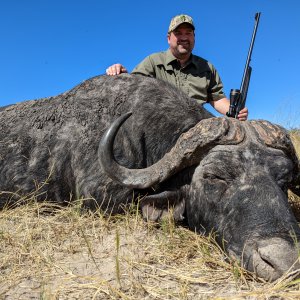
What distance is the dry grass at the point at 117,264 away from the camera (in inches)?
106

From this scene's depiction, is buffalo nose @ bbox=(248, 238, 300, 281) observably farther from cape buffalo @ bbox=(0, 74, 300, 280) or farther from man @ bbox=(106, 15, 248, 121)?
man @ bbox=(106, 15, 248, 121)

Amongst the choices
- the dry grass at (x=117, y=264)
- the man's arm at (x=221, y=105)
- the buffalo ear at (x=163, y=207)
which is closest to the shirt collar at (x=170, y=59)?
the man's arm at (x=221, y=105)

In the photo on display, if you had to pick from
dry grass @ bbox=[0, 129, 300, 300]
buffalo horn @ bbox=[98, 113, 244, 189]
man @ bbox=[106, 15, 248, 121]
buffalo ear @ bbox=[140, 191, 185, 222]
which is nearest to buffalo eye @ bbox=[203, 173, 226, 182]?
buffalo horn @ bbox=[98, 113, 244, 189]

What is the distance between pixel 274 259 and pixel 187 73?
4993 mm

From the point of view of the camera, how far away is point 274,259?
9.24 feet

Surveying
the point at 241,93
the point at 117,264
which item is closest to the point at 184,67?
the point at 241,93

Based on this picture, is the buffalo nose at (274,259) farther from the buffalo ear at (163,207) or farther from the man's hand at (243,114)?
the man's hand at (243,114)

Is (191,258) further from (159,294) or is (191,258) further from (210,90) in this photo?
(210,90)

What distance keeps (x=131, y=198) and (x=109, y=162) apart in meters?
0.69

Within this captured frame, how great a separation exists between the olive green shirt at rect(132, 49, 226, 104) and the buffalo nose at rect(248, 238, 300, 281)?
14.8 ft

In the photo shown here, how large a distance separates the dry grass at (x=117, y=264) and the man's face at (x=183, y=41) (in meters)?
3.76

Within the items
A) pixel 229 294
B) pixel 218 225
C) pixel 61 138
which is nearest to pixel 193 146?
pixel 218 225

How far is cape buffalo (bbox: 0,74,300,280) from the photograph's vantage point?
3.24 meters

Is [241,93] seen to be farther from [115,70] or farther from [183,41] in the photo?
[115,70]
